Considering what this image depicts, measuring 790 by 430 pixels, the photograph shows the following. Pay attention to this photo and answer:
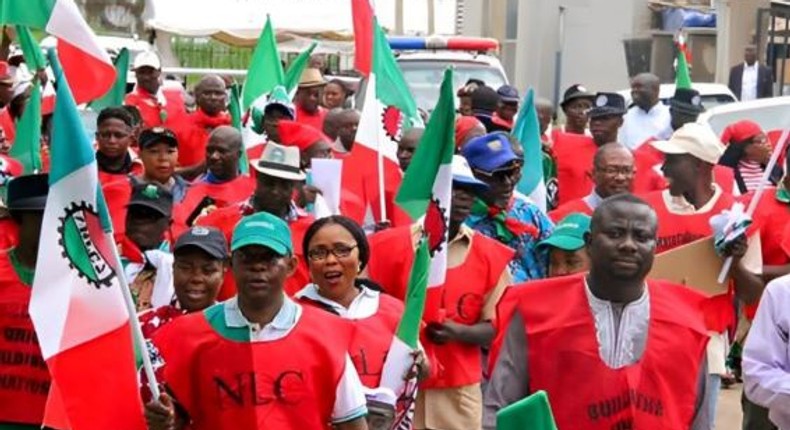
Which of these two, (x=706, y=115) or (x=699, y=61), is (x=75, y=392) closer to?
(x=706, y=115)

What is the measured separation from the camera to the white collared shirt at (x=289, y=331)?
19.2 ft

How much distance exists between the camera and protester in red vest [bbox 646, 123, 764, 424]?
803 centimetres

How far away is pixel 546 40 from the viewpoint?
30.8 m

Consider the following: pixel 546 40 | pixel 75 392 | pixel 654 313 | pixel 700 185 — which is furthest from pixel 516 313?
pixel 546 40

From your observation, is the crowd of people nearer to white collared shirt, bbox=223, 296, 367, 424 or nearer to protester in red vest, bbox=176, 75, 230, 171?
white collared shirt, bbox=223, 296, 367, 424

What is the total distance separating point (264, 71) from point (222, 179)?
3.53 m

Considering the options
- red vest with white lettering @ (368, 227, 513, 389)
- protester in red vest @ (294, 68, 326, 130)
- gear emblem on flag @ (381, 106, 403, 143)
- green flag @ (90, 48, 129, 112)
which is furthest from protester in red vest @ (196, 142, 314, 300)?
protester in red vest @ (294, 68, 326, 130)

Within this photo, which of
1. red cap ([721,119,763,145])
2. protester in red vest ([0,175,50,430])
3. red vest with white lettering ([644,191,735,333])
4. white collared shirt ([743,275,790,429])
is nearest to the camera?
white collared shirt ([743,275,790,429])

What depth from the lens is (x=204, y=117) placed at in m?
14.0

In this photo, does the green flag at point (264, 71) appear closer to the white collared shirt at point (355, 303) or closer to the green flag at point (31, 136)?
the green flag at point (31, 136)

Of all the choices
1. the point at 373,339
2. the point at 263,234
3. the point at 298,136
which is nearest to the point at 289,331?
the point at 263,234

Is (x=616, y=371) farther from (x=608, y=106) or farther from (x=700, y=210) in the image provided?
(x=608, y=106)

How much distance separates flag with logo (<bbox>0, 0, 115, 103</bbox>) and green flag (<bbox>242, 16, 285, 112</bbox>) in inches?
195

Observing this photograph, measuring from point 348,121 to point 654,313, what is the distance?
630 cm
